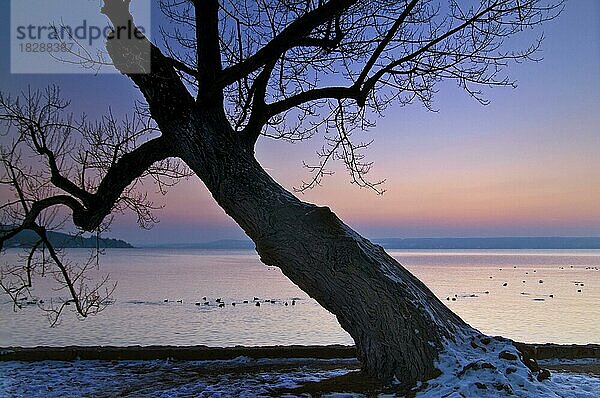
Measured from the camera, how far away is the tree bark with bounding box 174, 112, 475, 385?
550 centimetres

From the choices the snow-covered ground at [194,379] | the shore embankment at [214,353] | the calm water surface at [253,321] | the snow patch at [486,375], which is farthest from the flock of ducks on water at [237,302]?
the snow patch at [486,375]

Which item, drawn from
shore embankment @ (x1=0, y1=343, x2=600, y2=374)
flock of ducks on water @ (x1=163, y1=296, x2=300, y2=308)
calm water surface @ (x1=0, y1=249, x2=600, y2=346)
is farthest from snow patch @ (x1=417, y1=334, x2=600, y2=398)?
flock of ducks on water @ (x1=163, y1=296, x2=300, y2=308)

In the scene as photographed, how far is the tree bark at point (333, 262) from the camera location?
18.0 ft

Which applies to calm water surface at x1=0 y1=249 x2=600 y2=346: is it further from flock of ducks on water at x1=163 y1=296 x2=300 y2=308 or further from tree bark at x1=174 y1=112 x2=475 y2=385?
tree bark at x1=174 y1=112 x2=475 y2=385

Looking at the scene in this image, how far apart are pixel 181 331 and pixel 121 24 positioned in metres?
11.6

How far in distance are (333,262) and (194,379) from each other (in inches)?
89.1

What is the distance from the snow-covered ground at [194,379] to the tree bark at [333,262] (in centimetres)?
45

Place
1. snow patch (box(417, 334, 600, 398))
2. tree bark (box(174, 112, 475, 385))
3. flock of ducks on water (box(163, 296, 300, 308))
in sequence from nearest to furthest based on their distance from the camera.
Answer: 1. snow patch (box(417, 334, 600, 398))
2. tree bark (box(174, 112, 475, 385))
3. flock of ducks on water (box(163, 296, 300, 308))

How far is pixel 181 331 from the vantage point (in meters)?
16.6

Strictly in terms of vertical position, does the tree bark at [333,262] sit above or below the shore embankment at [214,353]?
above

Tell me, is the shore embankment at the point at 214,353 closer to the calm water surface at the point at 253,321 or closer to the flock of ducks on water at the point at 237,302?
the calm water surface at the point at 253,321

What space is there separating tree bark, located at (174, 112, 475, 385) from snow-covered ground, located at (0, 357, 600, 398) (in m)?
0.45

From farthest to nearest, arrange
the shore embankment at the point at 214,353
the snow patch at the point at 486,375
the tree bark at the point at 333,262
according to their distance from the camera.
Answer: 1. the shore embankment at the point at 214,353
2. the tree bark at the point at 333,262
3. the snow patch at the point at 486,375

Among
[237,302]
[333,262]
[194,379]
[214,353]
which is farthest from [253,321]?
[333,262]
